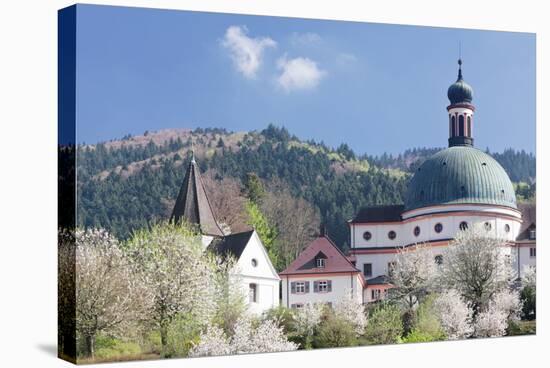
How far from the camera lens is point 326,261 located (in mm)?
31047

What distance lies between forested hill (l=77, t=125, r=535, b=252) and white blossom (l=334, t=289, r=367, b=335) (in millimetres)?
1597

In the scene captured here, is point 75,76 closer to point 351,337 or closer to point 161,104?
point 161,104

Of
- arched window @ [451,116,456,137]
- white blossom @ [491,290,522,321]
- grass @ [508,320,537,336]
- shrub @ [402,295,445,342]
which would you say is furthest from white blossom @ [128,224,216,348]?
grass @ [508,320,537,336]

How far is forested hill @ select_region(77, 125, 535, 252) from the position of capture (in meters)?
27.4

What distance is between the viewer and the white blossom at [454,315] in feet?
103

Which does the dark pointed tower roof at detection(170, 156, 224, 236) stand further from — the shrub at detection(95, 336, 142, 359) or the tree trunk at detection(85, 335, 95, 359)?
the tree trunk at detection(85, 335, 95, 359)

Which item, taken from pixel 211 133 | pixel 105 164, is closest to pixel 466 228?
pixel 211 133

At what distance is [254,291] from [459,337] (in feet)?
18.5

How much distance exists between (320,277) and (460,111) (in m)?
5.44

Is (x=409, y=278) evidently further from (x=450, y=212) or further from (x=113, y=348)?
(x=113, y=348)

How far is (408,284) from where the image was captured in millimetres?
31547

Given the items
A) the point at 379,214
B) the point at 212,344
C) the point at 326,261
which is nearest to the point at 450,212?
the point at 379,214

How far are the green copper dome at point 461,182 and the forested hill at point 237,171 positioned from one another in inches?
13.0

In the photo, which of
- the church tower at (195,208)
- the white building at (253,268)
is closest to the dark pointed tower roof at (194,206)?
the church tower at (195,208)
